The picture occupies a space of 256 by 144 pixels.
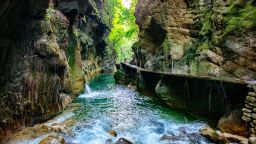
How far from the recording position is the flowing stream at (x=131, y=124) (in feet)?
35.9

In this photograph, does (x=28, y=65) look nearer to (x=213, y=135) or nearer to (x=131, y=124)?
(x=131, y=124)

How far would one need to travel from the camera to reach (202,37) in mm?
19531

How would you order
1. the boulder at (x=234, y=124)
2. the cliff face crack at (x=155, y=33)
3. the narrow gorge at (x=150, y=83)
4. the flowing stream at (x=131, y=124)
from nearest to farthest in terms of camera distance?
the boulder at (x=234, y=124)
the narrow gorge at (x=150, y=83)
the flowing stream at (x=131, y=124)
the cliff face crack at (x=155, y=33)

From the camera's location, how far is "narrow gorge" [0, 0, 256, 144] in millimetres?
10668

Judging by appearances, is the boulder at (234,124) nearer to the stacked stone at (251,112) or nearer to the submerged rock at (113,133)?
the stacked stone at (251,112)

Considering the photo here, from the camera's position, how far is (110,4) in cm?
5803

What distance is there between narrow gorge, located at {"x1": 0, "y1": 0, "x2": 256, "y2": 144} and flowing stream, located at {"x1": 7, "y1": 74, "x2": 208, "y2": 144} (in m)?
0.05

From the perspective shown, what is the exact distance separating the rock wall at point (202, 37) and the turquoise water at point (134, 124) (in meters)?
4.22

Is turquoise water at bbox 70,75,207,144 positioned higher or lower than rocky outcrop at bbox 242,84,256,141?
lower

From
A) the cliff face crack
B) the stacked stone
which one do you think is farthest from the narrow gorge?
the cliff face crack

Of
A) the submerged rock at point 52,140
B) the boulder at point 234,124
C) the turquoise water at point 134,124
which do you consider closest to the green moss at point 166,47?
the turquoise water at point 134,124

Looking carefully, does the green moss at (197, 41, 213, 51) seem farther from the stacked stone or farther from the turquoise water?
→ the stacked stone

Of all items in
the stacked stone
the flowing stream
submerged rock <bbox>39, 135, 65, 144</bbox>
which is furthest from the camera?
the flowing stream

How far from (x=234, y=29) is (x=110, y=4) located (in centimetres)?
4558
